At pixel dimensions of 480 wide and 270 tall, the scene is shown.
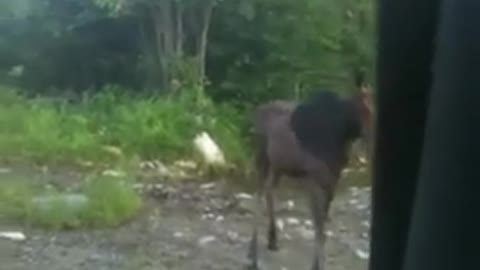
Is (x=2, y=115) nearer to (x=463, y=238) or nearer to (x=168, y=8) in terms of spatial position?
(x=168, y=8)

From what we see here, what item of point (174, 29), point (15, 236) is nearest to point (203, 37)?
point (174, 29)

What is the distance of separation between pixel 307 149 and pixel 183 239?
0.14 m

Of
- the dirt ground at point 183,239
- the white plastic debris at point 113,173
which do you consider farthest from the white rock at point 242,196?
the white plastic debris at point 113,173

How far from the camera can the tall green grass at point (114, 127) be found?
850 mm

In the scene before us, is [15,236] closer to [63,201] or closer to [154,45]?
[63,201]

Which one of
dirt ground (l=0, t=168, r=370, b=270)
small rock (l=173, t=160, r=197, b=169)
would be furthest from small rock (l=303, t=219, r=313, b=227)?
small rock (l=173, t=160, r=197, b=169)

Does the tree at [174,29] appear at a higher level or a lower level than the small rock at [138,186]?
higher

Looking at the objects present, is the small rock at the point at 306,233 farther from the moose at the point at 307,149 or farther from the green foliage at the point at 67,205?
the green foliage at the point at 67,205

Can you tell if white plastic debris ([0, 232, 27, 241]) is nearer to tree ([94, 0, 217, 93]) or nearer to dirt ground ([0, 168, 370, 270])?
dirt ground ([0, 168, 370, 270])

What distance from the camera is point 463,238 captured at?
0.98ft

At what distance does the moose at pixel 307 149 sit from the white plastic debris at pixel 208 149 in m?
0.03

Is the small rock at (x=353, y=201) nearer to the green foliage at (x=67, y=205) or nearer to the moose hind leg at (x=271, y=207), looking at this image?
the moose hind leg at (x=271, y=207)

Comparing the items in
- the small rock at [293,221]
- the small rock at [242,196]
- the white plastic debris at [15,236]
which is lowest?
the white plastic debris at [15,236]

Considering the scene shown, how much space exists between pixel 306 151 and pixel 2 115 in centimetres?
27
